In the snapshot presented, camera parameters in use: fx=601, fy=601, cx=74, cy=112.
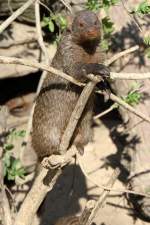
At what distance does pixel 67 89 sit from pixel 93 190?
4.88ft

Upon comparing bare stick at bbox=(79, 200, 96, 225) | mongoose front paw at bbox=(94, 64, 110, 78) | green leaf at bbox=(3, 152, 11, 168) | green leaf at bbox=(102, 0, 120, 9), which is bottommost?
bare stick at bbox=(79, 200, 96, 225)

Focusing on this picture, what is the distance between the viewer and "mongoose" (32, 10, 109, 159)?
310 cm

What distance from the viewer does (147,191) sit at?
422 cm

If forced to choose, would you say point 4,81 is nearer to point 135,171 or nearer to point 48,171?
point 135,171

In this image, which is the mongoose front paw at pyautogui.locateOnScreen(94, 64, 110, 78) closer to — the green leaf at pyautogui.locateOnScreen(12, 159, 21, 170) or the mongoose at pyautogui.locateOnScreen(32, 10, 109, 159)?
the mongoose at pyautogui.locateOnScreen(32, 10, 109, 159)

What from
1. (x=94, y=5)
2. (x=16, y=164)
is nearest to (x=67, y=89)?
(x=94, y=5)

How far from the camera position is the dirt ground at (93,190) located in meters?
4.47

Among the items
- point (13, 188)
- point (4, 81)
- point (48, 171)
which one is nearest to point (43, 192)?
point (48, 171)

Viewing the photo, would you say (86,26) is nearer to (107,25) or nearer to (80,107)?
(80,107)

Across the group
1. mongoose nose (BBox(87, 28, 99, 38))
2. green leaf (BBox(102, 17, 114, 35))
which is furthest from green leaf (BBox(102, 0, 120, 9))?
mongoose nose (BBox(87, 28, 99, 38))

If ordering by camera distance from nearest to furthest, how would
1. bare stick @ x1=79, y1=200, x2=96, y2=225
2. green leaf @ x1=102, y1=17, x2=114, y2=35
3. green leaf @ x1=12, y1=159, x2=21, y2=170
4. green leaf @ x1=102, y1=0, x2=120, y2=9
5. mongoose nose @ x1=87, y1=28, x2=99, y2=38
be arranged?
mongoose nose @ x1=87, y1=28, x2=99, y2=38, bare stick @ x1=79, y1=200, x2=96, y2=225, green leaf @ x1=102, y1=0, x2=120, y2=9, green leaf @ x1=102, y1=17, x2=114, y2=35, green leaf @ x1=12, y1=159, x2=21, y2=170

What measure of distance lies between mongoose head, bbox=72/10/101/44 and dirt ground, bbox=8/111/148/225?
A: 4.55 feet

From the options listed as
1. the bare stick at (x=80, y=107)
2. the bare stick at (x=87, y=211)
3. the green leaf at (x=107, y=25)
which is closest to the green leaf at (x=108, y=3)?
the green leaf at (x=107, y=25)

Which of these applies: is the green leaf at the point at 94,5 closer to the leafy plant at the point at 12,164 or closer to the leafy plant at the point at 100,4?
the leafy plant at the point at 100,4
